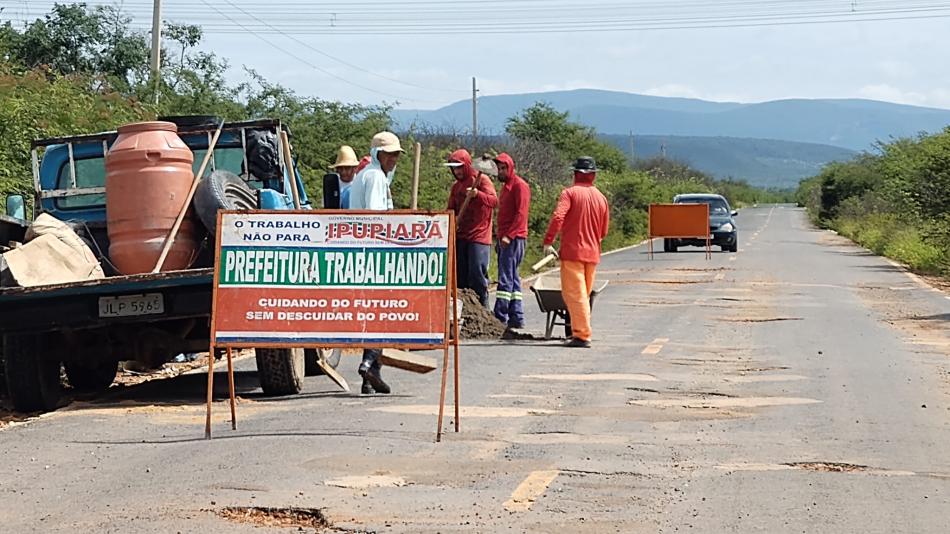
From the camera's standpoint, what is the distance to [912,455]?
27.7ft

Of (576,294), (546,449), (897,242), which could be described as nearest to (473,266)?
(576,294)

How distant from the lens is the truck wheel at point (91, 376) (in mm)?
11930

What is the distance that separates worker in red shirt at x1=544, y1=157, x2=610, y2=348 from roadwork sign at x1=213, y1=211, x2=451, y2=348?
191 inches

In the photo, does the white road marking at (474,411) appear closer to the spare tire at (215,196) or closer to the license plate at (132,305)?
the license plate at (132,305)

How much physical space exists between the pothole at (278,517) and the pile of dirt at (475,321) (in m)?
8.10

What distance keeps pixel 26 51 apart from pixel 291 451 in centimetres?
3110

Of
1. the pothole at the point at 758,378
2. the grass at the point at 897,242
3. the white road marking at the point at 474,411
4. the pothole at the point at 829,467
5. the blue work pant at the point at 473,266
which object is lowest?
the grass at the point at 897,242

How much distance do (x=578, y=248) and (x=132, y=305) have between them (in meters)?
5.26

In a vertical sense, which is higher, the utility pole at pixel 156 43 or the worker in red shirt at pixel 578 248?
the utility pole at pixel 156 43

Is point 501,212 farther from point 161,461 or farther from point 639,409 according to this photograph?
point 161,461

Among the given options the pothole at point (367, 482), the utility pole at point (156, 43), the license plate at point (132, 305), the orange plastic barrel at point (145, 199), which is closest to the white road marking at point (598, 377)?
the orange plastic barrel at point (145, 199)

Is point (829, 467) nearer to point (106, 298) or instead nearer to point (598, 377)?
point (598, 377)

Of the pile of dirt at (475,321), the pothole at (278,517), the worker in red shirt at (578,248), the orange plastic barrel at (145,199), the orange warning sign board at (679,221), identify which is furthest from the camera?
the orange warning sign board at (679,221)

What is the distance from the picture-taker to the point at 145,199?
10.5m
